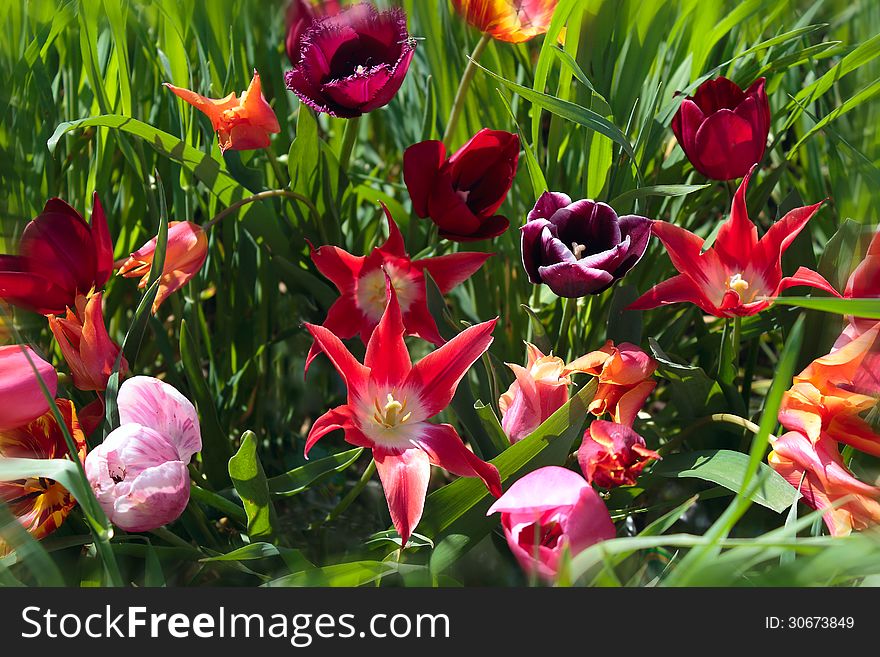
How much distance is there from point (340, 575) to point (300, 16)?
427mm

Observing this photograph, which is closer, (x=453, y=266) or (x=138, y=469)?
(x=138, y=469)

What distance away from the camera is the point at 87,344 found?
0.48 m

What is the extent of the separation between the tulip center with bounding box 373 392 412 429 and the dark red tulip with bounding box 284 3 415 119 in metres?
0.22

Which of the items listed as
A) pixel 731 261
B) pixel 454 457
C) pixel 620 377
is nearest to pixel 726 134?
pixel 731 261

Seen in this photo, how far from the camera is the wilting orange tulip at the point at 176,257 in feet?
1.77

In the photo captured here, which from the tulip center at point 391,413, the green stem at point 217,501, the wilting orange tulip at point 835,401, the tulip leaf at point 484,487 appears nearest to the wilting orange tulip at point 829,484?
the wilting orange tulip at point 835,401

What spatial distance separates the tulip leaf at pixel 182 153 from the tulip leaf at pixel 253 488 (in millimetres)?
232

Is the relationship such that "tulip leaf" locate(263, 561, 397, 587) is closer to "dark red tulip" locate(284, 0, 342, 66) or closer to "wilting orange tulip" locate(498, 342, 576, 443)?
"wilting orange tulip" locate(498, 342, 576, 443)

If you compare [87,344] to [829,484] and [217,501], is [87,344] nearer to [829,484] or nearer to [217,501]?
[217,501]

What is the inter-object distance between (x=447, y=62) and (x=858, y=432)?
0.49 m

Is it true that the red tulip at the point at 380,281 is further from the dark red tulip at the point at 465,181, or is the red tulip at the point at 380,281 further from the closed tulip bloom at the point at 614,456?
the closed tulip bloom at the point at 614,456

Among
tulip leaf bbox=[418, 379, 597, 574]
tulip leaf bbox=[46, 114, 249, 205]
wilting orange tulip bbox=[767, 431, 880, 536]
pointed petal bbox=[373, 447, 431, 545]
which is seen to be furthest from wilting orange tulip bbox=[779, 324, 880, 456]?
tulip leaf bbox=[46, 114, 249, 205]

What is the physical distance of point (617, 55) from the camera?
662mm

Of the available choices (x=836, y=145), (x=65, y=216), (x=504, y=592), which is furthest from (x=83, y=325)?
(x=836, y=145)
